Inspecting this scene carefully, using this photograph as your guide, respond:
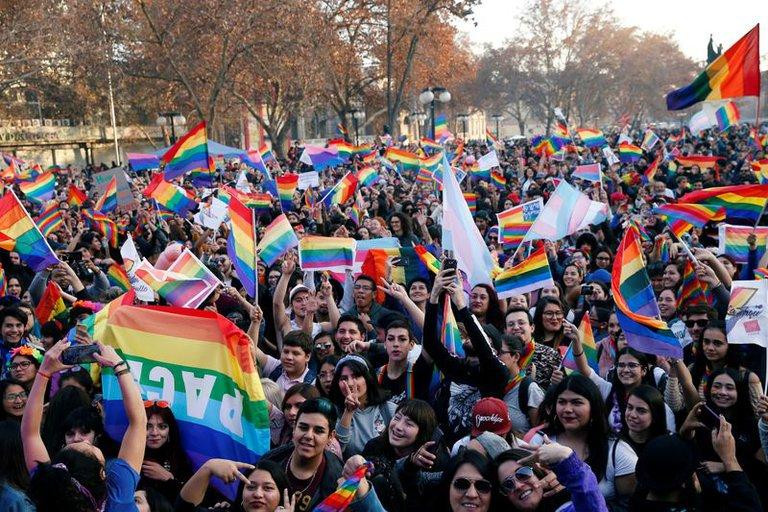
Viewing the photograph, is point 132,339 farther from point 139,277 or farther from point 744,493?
point 744,493

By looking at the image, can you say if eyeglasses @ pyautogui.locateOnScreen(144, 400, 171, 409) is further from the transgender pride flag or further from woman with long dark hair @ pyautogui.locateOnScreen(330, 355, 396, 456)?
the transgender pride flag

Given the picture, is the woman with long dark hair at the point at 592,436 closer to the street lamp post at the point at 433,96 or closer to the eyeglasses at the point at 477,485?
the eyeglasses at the point at 477,485

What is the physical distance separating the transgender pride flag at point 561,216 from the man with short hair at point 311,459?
17.1ft

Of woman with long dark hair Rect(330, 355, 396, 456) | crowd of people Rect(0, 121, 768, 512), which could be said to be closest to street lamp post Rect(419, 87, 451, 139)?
crowd of people Rect(0, 121, 768, 512)

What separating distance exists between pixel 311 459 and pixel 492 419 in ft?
2.76

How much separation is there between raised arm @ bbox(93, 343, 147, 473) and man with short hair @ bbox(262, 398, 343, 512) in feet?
2.01

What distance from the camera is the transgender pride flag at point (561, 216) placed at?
9172 mm

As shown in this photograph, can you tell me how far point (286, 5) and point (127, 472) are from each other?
28465 millimetres

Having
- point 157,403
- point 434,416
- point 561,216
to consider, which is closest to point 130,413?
point 157,403

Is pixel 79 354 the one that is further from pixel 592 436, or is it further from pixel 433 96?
pixel 433 96

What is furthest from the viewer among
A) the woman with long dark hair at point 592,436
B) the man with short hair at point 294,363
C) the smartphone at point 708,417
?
the man with short hair at point 294,363

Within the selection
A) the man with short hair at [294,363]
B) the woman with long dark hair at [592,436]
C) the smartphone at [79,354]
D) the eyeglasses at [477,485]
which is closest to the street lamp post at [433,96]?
the man with short hair at [294,363]

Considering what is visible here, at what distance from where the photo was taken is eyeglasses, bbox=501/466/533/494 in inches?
141

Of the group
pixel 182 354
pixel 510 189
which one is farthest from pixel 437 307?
pixel 510 189
